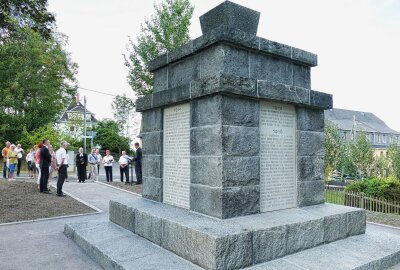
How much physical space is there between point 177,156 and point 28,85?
36.2 metres

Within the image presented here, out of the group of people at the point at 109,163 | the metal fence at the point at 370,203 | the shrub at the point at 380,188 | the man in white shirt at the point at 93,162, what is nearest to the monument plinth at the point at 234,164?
the metal fence at the point at 370,203

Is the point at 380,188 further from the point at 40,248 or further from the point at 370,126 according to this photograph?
the point at 370,126

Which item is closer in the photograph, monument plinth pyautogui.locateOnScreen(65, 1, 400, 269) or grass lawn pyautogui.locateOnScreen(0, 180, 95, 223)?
monument plinth pyautogui.locateOnScreen(65, 1, 400, 269)

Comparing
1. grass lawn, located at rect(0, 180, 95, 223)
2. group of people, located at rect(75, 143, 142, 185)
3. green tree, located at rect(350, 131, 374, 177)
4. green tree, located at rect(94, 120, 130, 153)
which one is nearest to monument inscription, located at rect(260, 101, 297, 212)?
grass lawn, located at rect(0, 180, 95, 223)

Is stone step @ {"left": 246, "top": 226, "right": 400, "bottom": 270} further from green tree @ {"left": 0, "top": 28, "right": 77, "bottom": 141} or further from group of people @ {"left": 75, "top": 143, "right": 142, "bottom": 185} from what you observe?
green tree @ {"left": 0, "top": 28, "right": 77, "bottom": 141}

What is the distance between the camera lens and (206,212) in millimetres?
4840

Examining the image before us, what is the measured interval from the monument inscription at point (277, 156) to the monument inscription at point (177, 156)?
131 centimetres

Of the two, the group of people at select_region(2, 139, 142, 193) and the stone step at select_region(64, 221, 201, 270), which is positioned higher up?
the group of people at select_region(2, 139, 142, 193)

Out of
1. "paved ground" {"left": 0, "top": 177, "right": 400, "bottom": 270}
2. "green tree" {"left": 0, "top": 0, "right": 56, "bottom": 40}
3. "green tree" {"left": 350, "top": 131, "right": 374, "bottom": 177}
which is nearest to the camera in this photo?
"paved ground" {"left": 0, "top": 177, "right": 400, "bottom": 270}

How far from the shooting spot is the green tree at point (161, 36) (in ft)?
81.3

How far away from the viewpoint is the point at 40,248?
5.79 metres

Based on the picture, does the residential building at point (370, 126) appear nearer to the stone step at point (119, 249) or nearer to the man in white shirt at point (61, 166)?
the man in white shirt at point (61, 166)

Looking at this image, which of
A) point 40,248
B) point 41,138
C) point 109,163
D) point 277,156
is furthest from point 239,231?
point 41,138

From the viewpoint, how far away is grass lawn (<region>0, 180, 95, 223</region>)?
29.2ft
